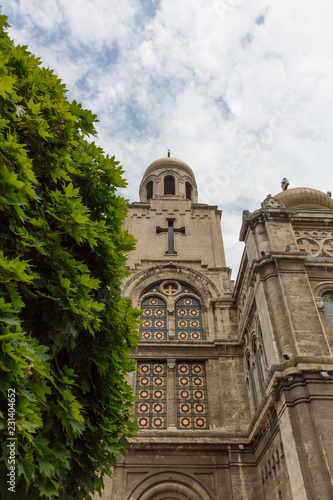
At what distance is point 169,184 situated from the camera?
28.9 metres

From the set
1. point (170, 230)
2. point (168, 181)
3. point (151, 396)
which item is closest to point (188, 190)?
point (168, 181)

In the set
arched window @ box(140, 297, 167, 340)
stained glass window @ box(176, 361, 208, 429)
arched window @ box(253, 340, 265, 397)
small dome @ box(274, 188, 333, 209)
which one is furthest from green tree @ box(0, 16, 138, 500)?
small dome @ box(274, 188, 333, 209)

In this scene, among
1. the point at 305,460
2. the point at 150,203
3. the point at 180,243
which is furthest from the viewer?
the point at 150,203

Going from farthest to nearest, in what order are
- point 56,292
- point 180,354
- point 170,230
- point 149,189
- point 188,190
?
point 188,190 → point 149,189 → point 170,230 → point 180,354 → point 56,292

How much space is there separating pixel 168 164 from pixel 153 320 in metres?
12.7

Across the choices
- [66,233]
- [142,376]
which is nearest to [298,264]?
[142,376]

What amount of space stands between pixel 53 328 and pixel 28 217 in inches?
67.3

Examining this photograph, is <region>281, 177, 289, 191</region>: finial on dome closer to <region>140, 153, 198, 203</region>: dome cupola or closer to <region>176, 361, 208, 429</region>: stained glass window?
<region>140, 153, 198, 203</region>: dome cupola

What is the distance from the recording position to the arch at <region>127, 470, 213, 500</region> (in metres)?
15.2

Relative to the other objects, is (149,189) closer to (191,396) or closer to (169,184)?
(169,184)

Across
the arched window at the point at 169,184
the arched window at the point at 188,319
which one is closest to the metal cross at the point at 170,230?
the arched window at the point at 188,319

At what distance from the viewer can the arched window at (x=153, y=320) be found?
772 inches

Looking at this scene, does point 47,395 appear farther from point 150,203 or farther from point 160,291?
point 150,203

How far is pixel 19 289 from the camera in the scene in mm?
6492
